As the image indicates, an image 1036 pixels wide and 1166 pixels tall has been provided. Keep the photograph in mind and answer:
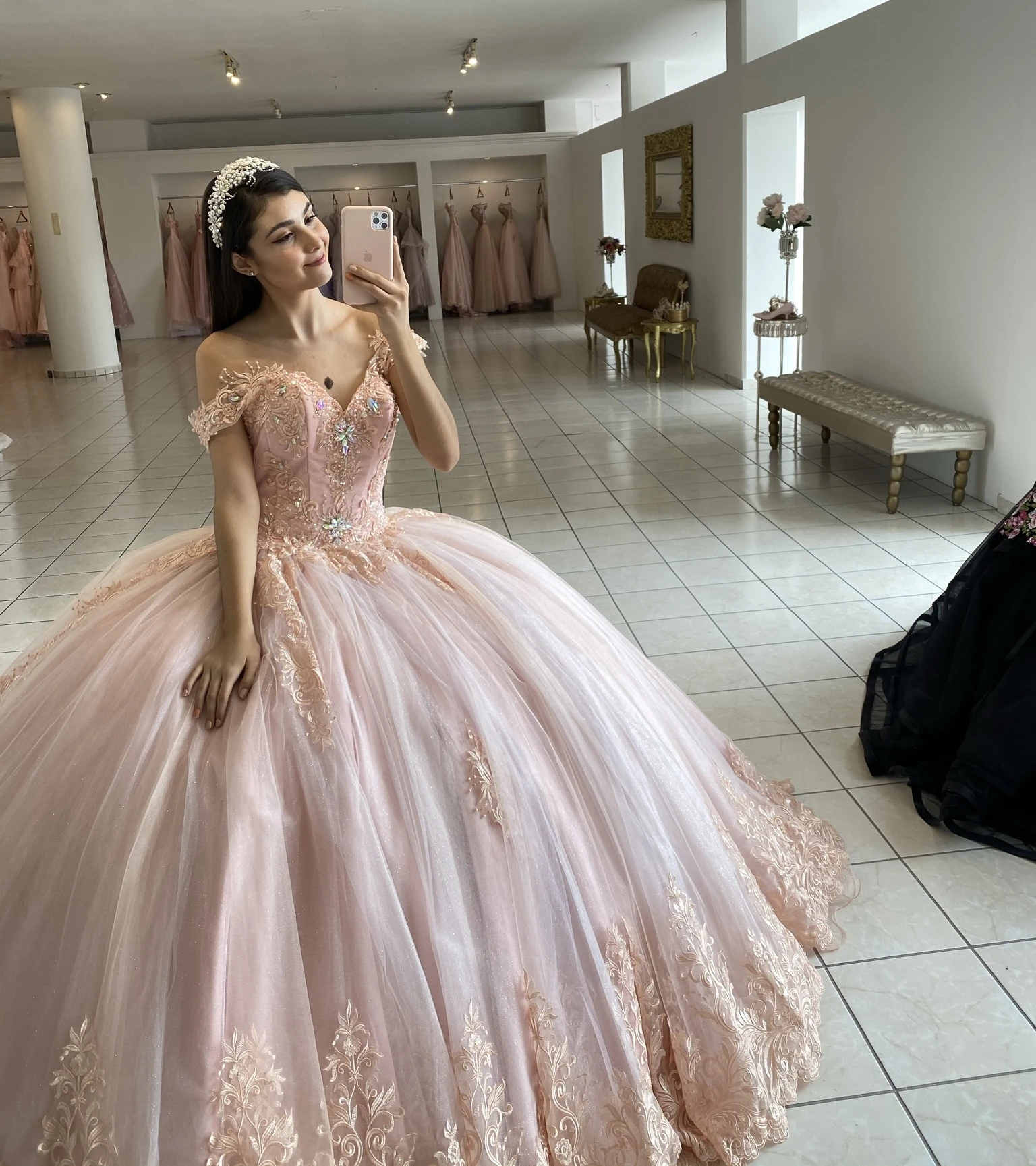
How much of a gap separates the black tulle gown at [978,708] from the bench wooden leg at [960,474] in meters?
2.24

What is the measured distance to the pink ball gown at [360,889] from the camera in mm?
1528

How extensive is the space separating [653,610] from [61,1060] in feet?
9.28

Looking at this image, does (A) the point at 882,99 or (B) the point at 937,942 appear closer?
(B) the point at 937,942

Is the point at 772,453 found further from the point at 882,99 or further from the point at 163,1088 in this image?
the point at 163,1088

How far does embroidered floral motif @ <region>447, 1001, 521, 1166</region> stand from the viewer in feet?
5.02

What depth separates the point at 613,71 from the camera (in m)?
11.6

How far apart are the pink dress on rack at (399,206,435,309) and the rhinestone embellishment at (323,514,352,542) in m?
12.9

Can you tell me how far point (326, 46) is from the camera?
8.88 m

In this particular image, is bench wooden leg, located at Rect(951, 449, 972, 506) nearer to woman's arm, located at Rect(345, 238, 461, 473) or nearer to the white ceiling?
woman's arm, located at Rect(345, 238, 461, 473)

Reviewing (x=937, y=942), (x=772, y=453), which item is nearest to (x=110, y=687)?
(x=937, y=942)

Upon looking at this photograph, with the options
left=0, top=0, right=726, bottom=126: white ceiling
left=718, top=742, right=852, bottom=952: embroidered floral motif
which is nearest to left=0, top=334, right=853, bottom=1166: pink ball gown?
left=718, top=742, right=852, bottom=952: embroidered floral motif

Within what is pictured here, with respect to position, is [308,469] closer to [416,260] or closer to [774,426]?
[774,426]

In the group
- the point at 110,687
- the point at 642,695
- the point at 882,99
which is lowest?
the point at 642,695

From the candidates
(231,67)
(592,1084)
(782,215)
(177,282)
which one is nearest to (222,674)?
(592,1084)
